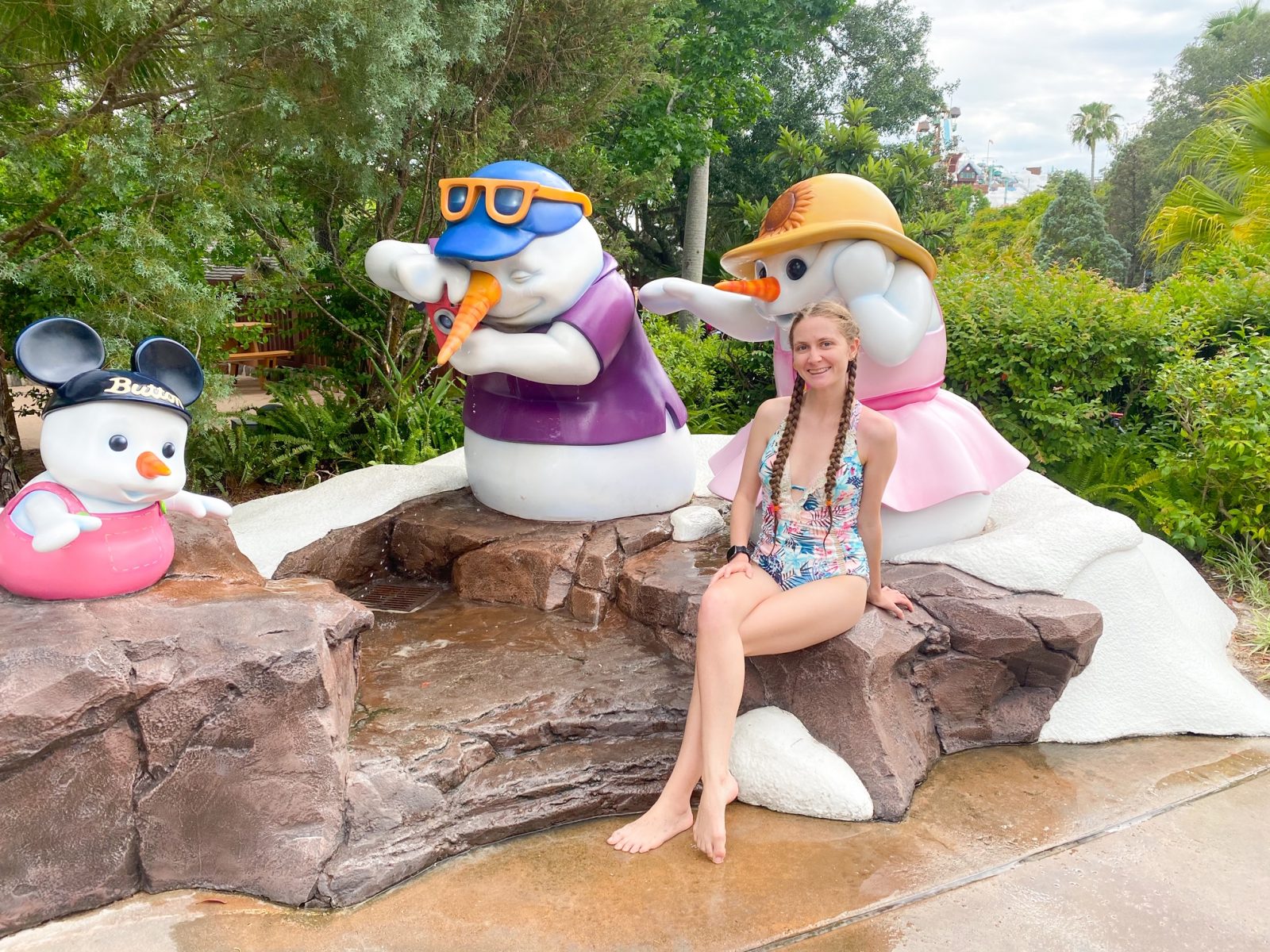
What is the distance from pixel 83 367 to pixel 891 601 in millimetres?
2342

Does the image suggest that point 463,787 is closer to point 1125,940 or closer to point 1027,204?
point 1125,940

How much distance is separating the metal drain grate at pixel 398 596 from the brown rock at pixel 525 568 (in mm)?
140

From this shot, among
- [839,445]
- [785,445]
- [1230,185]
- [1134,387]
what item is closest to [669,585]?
[785,445]

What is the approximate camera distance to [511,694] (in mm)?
2902

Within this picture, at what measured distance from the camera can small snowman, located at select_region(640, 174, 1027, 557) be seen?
312cm

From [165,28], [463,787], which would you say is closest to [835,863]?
[463,787]

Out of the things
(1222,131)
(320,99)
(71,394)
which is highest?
(1222,131)

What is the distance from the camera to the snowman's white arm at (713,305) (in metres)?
3.55

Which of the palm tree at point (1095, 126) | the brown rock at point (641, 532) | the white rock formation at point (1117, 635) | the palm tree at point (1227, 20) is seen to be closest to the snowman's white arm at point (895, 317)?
the white rock formation at point (1117, 635)

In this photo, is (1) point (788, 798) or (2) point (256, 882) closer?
(2) point (256, 882)

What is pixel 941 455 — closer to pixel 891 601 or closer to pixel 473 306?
pixel 891 601

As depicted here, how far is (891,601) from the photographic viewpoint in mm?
2902

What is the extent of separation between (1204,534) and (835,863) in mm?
2972

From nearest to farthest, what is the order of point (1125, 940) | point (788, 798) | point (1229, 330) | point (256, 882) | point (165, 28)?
point (1125, 940)
point (256, 882)
point (788, 798)
point (165, 28)
point (1229, 330)
